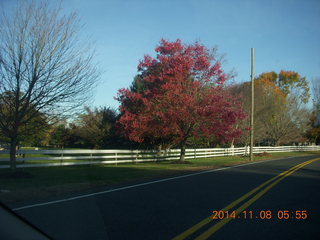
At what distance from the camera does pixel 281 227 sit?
5.95 metres

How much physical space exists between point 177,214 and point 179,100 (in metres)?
13.7

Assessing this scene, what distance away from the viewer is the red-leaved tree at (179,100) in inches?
793

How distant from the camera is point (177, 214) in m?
6.75

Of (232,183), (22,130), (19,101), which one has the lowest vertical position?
(232,183)

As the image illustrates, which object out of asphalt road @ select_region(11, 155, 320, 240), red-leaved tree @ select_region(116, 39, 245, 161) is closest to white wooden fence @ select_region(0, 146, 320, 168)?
red-leaved tree @ select_region(116, 39, 245, 161)

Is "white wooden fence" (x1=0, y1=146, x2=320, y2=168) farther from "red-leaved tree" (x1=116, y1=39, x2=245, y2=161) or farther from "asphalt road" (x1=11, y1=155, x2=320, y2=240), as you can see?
"asphalt road" (x1=11, y1=155, x2=320, y2=240)

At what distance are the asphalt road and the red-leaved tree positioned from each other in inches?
413

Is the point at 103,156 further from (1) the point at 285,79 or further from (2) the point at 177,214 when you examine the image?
(1) the point at 285,79

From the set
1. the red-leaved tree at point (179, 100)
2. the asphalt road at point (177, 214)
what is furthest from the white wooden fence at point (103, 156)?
the asphalt road at point (177, 214)

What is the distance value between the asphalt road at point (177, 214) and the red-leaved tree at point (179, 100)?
34.4ft

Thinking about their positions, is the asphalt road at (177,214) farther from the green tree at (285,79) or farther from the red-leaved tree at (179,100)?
the green tree at (285,79)

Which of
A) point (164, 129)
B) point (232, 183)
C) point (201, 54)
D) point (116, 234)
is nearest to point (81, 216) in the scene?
point (116, 234)

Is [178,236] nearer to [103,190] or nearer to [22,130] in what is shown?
[103,190]

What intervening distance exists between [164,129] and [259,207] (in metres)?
12.7
